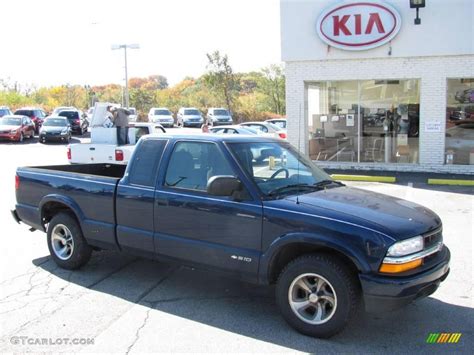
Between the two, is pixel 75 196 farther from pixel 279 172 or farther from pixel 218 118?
pixel 218 118

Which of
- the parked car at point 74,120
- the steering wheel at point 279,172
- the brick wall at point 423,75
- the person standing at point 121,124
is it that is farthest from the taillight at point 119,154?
the parked car at point 74,120

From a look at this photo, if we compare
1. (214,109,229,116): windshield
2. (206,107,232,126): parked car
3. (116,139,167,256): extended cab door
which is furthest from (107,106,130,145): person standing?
(214,109,229,116): windshield

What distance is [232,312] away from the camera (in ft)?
15.3

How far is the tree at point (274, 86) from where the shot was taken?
53406mm

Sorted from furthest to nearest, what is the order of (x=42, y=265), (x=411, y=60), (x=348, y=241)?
(x=411, y=60)
(x=42, y=265)
(x=348, y=241)

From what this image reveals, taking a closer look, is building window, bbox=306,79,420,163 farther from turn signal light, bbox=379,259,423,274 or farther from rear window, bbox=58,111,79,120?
rear window, bbox=58,111,79,120

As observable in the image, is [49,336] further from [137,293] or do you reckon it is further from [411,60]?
[411,60]

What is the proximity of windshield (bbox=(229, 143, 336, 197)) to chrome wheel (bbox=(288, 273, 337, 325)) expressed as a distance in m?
0.83

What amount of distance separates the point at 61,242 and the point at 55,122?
983 inches

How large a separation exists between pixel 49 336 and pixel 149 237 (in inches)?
53.0

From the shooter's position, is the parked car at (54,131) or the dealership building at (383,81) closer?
the dealership building at (383,81)

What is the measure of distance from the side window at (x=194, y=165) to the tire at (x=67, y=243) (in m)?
1.53

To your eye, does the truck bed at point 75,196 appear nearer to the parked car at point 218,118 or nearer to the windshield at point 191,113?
the parked car at point 218,118

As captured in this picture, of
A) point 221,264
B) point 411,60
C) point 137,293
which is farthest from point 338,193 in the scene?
point 411,60
